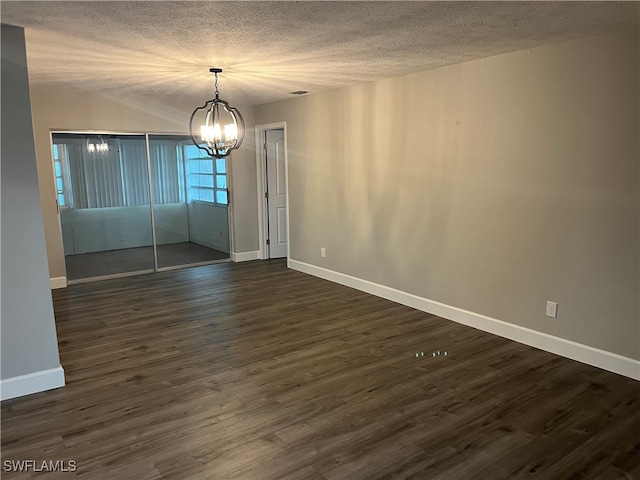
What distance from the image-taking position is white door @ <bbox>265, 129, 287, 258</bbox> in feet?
22.8

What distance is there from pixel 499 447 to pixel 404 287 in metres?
2.52

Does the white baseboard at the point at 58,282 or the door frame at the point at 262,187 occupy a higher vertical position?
the door frame at the point at 262,187

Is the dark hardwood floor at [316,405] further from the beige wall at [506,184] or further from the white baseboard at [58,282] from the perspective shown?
the white baseboard at [58,282]

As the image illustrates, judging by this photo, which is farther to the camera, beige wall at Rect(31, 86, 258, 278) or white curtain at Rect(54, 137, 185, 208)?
white curtain at Rect(54, 137, 185, 208)

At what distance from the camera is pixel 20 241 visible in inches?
114

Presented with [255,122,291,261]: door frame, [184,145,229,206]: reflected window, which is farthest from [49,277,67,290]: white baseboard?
[255,122,291,261]: door frame

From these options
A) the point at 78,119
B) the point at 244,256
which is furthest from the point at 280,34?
the point at 244,256

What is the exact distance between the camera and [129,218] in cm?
659

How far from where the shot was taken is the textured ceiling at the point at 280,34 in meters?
2.47

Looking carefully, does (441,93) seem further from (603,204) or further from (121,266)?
(121,266)

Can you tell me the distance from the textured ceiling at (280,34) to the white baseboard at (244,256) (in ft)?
10.4

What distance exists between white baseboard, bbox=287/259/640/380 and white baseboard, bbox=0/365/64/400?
3194 millimetres

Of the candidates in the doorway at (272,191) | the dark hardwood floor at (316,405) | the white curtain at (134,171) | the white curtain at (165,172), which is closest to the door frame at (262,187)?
the doorway at (272,191)

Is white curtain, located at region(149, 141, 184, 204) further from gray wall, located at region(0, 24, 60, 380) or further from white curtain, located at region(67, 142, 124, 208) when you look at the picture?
gray wall, located at region(0, 24, 60, 380)
